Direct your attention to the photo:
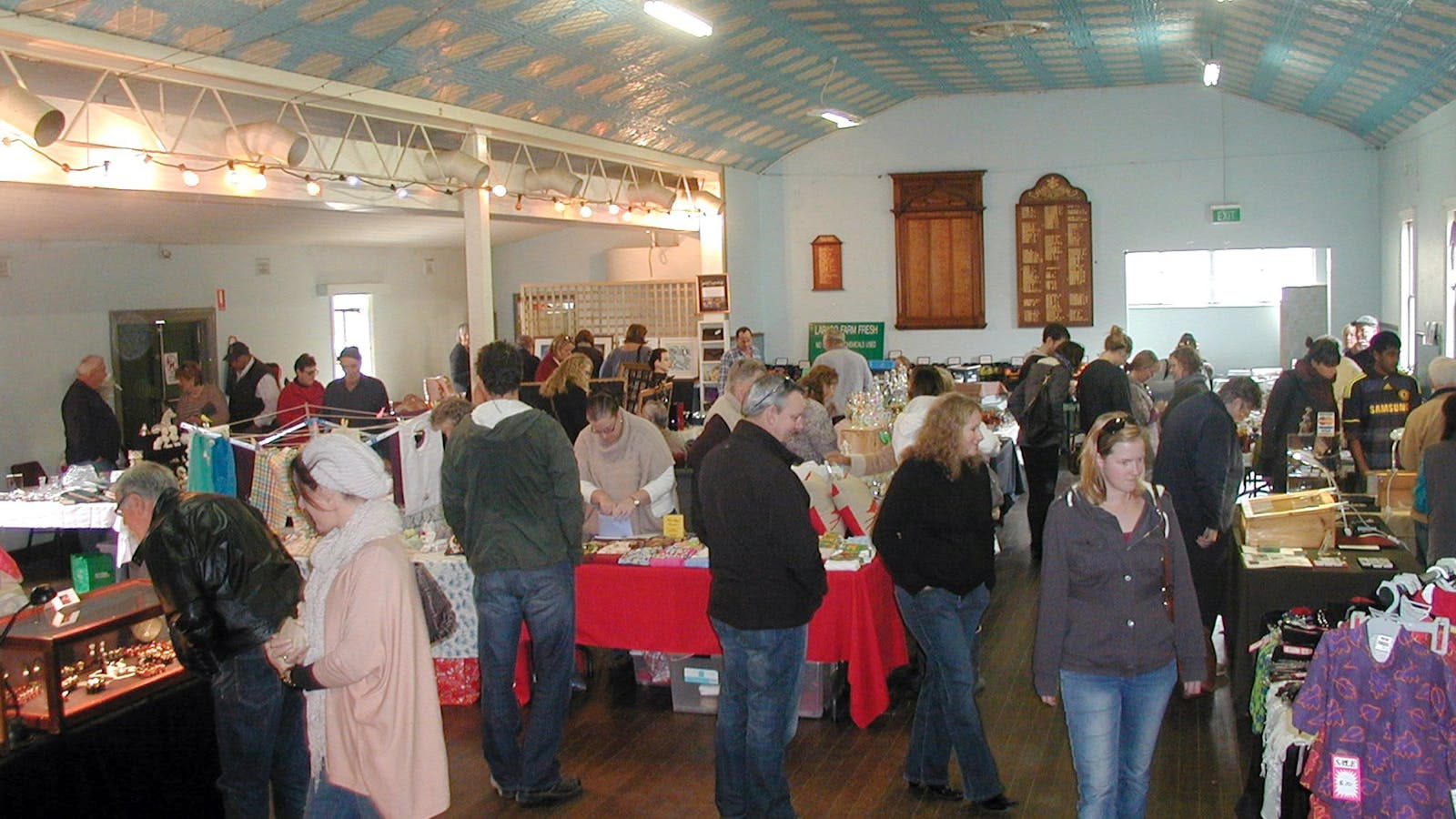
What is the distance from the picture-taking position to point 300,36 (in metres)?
6.86

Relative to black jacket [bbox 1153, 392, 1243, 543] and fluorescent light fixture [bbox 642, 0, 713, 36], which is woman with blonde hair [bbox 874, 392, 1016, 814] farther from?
fluorescent light fixture [bbox 642, 0, 713, 36]

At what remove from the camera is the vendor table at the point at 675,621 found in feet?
17.4

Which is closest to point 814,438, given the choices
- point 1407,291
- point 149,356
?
point 149,356

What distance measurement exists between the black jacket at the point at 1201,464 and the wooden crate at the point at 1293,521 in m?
0.14

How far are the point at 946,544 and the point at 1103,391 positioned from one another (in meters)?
4.21

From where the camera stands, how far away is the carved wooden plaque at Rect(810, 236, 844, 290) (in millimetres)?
15977

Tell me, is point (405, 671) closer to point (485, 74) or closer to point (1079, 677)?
point (1079, 677)

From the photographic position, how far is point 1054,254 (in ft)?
50.2

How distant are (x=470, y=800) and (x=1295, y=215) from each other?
1265 centimetres

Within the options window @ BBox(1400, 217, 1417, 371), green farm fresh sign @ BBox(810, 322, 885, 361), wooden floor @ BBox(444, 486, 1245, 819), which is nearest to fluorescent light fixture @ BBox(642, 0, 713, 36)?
wooden floor @ BBox(444, 486, 1245, 819)

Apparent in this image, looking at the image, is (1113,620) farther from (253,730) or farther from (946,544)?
(253,730)

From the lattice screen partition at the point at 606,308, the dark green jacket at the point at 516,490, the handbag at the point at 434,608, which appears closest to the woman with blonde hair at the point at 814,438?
the dark green jacket at the point at 516,490

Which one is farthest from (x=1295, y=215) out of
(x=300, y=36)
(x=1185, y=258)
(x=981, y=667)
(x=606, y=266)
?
(x=300, y=36)

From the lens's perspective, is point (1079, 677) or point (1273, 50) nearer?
point (1079, 677)
